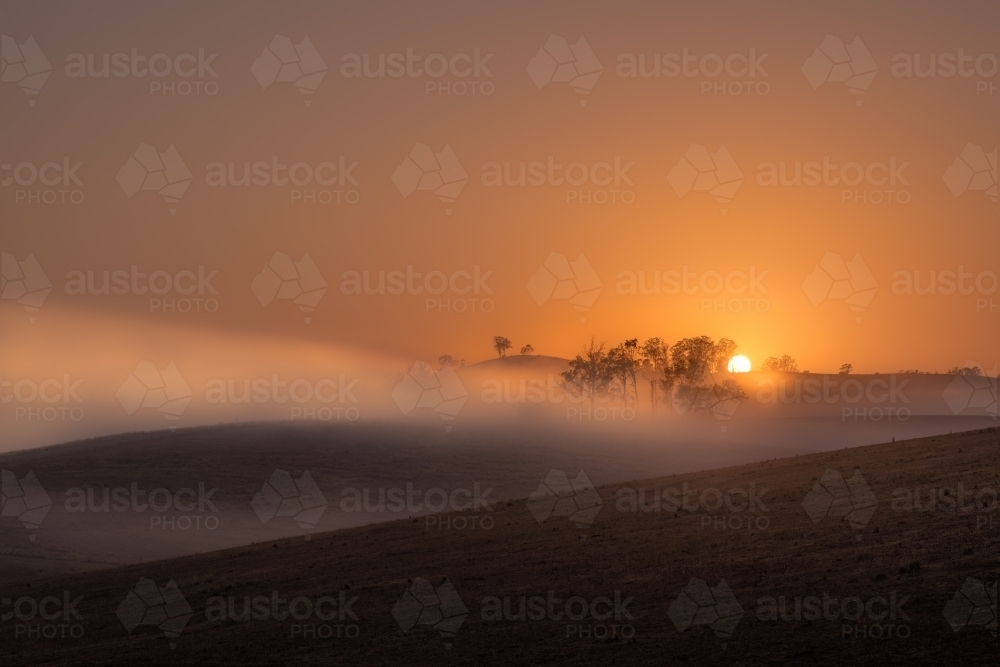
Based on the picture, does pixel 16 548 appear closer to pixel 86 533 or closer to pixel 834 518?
pixel 86 533

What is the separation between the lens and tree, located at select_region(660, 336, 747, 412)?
147m

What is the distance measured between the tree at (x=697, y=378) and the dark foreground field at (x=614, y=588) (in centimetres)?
10146

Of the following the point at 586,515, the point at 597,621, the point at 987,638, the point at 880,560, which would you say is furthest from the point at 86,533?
the point at 987,638

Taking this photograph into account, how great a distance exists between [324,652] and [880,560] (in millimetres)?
16022

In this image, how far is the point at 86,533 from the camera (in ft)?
199

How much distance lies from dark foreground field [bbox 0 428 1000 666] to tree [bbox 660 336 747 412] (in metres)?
101

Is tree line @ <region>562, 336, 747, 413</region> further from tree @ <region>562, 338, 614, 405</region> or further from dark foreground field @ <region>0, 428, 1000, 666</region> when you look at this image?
dark foreground field @ <region>0, 428, 1000, 666</region>

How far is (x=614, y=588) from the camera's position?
2767cm

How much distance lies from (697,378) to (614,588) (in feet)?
418

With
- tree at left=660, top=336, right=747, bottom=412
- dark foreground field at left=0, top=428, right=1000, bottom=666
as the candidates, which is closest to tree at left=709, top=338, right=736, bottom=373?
tree at left=660, top=336, right=747, bottom=412

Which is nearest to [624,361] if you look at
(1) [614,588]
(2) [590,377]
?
(2) [590,377]

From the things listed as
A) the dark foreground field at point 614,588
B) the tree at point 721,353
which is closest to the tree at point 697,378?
the tree at point 721,353

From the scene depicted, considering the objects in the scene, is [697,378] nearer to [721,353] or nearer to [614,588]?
[721,353]

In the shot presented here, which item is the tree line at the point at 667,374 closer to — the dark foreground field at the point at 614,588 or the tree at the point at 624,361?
the tree at the point at 624,361
